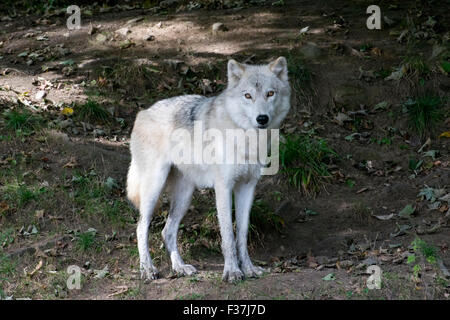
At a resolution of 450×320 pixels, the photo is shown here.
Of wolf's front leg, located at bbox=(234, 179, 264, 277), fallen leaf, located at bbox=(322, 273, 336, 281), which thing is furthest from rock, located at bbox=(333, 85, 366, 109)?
fallen leaf, located at bbox=(322, 273, 336, 281)

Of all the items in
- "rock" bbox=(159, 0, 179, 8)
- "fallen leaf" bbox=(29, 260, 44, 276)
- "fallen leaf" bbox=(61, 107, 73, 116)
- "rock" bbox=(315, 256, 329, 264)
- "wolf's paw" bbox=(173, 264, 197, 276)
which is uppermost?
"rock" bbox=(159, 0, 179, 8)

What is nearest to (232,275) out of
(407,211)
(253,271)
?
(253,271)

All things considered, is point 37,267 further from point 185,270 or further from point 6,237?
point 185,270

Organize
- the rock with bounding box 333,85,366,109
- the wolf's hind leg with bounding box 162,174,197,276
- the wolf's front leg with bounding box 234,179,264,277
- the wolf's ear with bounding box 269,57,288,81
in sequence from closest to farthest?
the wolf's ear with bounding box 269,57,288,81
the wolf's front leg with bounding box 234,179,264,277
the wolf's hind leg with bounding box 162,174,197,276
the rock with bounding box 333,85,366,109

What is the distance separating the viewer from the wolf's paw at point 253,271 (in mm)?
5905

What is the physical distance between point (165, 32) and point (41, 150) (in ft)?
12.4

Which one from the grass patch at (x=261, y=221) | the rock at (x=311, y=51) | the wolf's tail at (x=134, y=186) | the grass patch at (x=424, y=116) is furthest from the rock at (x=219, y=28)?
the wolf's tail at (x=134, y=186)

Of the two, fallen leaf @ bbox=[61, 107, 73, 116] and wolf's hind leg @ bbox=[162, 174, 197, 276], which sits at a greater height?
fallen leaf @ bbox=[61, 107, 73, 116]

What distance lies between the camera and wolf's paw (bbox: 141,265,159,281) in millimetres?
6008

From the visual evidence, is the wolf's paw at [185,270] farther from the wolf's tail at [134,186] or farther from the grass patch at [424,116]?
the grass patch at [424,116]

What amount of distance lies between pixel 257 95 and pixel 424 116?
4.08 meters

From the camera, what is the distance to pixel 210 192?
8039 millimetres

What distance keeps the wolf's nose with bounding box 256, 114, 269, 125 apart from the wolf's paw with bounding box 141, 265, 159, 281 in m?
1.88

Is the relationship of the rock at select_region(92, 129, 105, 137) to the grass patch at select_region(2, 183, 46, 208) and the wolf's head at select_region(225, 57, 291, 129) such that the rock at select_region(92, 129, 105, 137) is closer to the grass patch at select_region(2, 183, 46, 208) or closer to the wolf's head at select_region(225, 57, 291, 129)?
the grass patch at select_region(2, 183, 46, 208)
